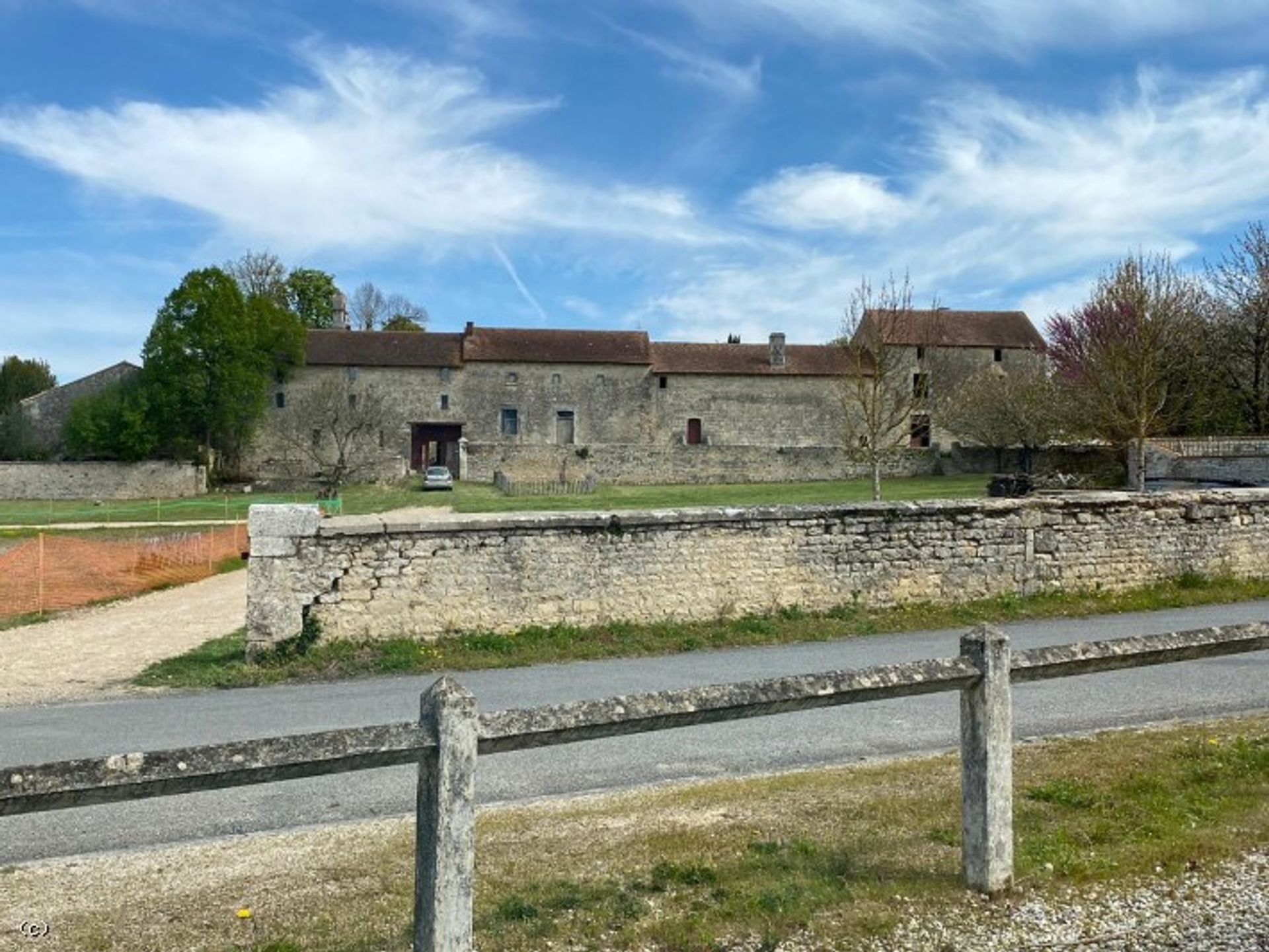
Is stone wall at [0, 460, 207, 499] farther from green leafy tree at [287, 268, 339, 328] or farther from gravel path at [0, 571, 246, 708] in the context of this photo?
gravel path at [0, 571, 246, 708]

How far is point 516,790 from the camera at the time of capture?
6.11 metres

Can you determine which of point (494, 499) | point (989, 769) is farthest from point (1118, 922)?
point (494, 499)

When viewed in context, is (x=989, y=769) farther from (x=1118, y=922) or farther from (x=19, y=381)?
(x=19, y=381)

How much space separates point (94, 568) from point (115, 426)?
39.5 metres

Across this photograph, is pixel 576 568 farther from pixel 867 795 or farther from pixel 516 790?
pixel 867 795

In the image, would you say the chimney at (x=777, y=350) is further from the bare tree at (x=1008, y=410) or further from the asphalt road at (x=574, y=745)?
the asphalt road at (x=574, y=745)

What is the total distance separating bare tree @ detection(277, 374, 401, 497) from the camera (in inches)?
2245

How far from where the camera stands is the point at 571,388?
194ft

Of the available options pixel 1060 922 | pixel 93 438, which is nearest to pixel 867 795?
pixel 1060 922

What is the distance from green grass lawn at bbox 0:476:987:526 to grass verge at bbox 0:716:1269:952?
2419 cm

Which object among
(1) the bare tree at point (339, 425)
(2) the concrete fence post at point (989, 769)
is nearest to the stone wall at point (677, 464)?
(1) the bare tree at point (339, 425)

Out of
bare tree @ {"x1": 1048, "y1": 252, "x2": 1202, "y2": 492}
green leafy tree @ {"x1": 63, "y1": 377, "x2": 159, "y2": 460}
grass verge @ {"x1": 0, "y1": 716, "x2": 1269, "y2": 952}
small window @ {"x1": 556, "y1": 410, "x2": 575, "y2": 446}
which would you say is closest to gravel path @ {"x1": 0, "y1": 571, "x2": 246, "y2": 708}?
grass verge @ {"x1": 0, "y1": 716, "x2": 1269, "y2": 952}

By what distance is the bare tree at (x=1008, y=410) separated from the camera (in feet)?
125

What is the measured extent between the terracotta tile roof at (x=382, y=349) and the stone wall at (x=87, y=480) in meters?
10.7
